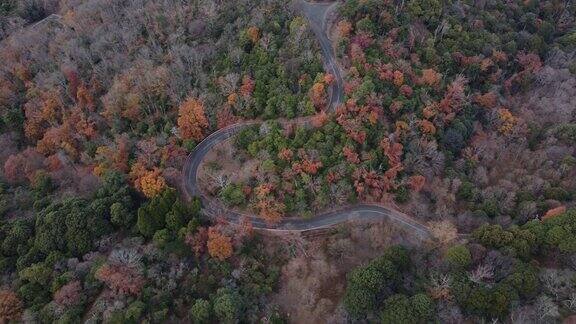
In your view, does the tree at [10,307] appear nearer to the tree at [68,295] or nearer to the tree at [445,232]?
the tree at [68,295]

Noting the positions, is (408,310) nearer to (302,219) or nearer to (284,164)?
(302,219)

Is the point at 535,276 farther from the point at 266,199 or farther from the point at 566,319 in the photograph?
the point at 266,199

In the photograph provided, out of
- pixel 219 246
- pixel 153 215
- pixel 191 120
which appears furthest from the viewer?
pixel 191 120

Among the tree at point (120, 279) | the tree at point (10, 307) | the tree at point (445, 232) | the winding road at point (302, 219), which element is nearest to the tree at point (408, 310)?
the tree at point (445, 232)

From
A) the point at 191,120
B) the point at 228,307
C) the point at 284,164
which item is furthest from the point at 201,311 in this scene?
the point at 191,120

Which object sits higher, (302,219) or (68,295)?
(302,219)

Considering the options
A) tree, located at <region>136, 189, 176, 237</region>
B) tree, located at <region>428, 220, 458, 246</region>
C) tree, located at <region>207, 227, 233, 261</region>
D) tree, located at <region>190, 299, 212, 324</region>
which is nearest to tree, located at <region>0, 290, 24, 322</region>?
tree, located at <region>136, 189, 176, 237</region>
